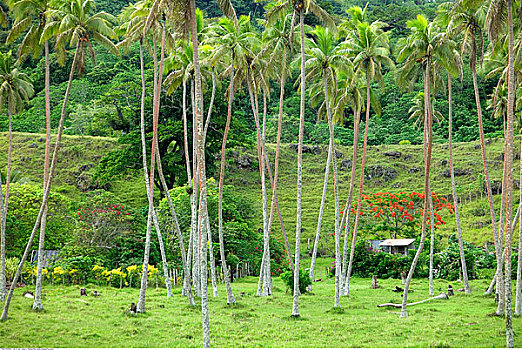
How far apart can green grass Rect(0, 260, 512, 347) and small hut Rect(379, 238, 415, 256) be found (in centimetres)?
1333

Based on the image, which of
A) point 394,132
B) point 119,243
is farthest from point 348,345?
point 394,132

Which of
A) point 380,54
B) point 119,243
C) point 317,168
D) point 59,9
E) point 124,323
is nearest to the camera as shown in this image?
point 124,323

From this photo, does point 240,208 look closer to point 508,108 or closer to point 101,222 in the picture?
point 101,222

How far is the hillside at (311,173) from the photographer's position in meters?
50.2

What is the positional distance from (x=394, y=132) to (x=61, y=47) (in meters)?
61.1

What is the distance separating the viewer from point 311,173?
63.3m

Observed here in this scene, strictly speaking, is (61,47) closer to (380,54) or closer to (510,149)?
(380,54)

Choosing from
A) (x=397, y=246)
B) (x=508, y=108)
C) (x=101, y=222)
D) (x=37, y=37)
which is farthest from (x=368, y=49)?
(x=101, y=222)

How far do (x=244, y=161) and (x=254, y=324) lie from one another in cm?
4550

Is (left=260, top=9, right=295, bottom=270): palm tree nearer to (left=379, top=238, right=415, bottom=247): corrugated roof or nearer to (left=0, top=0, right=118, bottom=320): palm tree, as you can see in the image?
(left=0, top=0, right=118, bottom=320): palm tree

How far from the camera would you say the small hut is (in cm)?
3797

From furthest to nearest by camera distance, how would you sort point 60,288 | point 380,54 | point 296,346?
1. point 60,288
2. point 380,54
3. point 296,346

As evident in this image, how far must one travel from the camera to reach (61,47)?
20.3 meters

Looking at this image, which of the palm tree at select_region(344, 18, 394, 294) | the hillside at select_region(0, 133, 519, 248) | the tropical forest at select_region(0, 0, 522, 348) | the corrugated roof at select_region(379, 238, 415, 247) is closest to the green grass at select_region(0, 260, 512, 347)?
the tropical forest at select_region(0, 0, 522, 348)
